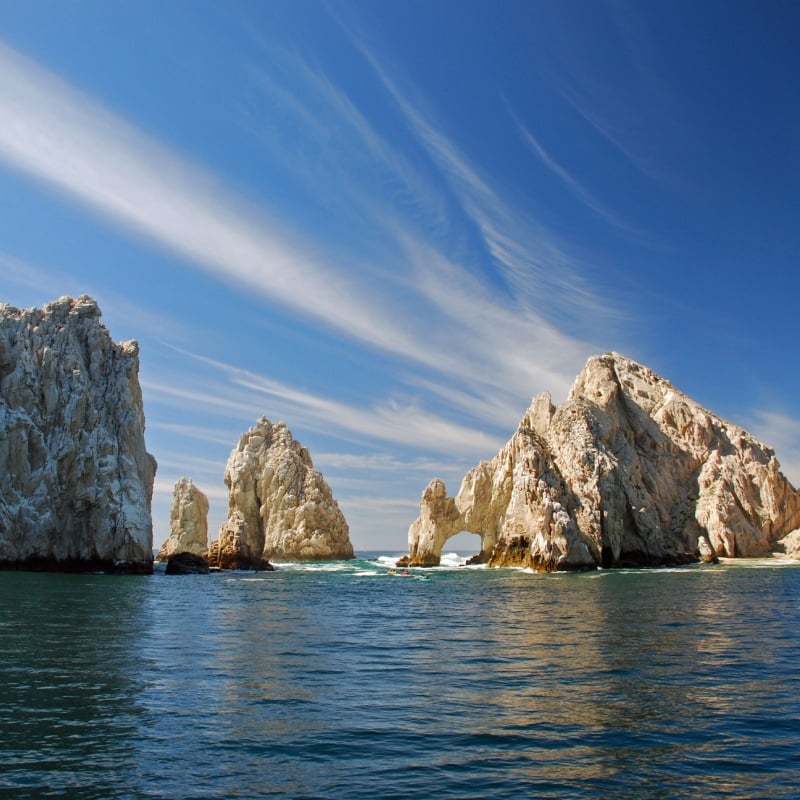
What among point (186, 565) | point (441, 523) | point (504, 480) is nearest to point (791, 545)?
point (504, 480)

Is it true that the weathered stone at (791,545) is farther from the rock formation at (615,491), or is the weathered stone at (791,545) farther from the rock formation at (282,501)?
the rock formation at (282,501)

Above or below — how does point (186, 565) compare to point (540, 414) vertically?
below

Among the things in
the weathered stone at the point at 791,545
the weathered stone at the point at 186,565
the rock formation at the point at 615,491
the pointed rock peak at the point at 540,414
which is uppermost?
the pointed rock peak at the point at 540,414

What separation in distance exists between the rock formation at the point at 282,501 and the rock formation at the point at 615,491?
3625 cm

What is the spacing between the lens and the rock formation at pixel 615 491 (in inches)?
3260

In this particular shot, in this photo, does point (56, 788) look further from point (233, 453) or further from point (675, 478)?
point (233, 453)

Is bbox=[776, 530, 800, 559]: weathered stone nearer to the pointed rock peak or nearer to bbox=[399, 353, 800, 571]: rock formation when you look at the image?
bbox=[399, 353, 800, 571]: rock formation

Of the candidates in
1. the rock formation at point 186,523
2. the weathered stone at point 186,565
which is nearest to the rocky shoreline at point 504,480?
the weathered stone at point 186,565

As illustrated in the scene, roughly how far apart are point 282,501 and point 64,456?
212 ft

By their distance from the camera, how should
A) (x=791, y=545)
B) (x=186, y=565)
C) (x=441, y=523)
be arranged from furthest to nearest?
(x=791, y=545) → (x=441, y=523) → (x=186, y=565)

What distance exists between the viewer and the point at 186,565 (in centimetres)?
8538

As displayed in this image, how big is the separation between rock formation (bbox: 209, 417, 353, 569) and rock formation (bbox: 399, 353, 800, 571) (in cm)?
3625

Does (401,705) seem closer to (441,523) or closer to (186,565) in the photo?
(186,565)

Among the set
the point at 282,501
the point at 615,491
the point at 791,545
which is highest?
the point at 615,491
